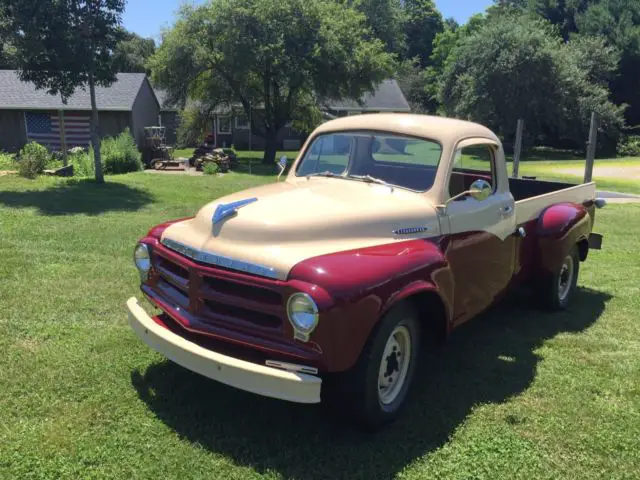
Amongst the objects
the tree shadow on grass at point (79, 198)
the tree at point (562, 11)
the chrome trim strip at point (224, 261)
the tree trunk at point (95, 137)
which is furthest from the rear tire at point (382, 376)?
the tree at point (562, 11)

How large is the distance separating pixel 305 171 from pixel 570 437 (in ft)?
9.30

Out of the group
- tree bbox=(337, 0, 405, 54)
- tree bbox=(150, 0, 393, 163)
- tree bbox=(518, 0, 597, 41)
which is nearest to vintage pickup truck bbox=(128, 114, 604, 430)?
tree bbox=(150, 0, 393, 163)

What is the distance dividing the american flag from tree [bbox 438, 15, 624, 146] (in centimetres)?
2246

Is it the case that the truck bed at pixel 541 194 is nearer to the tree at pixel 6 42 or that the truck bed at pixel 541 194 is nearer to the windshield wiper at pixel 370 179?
the windshield wiper at pixel 370 179

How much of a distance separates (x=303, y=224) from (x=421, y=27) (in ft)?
264

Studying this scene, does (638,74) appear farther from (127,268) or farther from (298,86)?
(127,268)

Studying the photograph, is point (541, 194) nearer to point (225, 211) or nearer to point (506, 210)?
point (506, 210)

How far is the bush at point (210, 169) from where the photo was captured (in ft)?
67.1

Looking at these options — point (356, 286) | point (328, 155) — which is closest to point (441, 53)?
point (328, 155)

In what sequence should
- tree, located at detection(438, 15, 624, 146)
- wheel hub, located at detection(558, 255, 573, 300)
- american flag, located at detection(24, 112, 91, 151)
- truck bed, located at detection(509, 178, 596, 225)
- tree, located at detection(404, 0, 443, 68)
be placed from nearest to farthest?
truck bed, located at detection(509, 178, 596, 225) → wheel hub, located at detection(558, 255, 573, 300) → american flag, located at detection(24, 112, 91, 151) → tree, located at detection(438, 15, 624, 146) → tree, located at detection(404, 0, 443, 68)

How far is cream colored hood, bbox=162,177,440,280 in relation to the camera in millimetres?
3426

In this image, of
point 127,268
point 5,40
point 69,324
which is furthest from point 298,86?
point 69,324

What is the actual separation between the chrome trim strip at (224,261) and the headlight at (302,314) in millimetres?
195

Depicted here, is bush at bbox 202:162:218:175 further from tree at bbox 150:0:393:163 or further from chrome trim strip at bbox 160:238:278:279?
chrome trim strip at bbox 160:238:278:279
